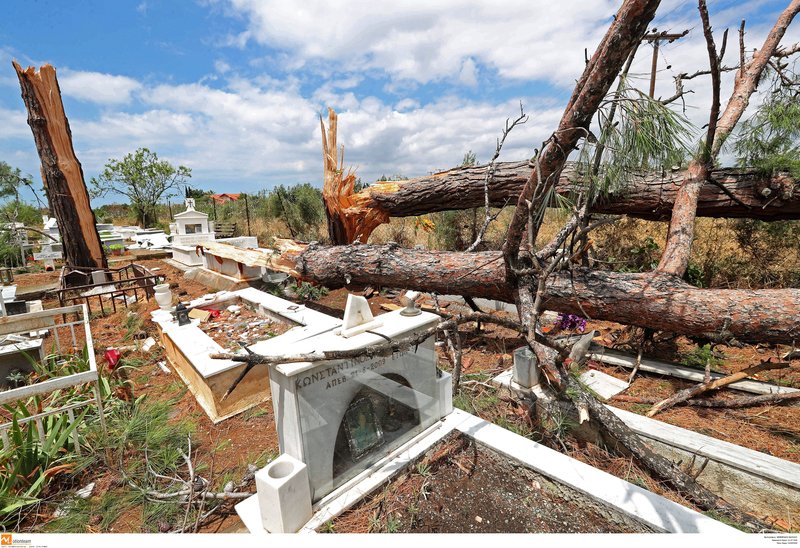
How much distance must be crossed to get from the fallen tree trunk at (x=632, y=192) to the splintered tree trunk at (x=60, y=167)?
647 cm

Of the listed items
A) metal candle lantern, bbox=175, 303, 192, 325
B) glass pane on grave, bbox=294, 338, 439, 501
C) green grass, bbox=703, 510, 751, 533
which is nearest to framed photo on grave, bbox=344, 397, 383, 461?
glass pane on grave, bbox=294, 338, 439, 501

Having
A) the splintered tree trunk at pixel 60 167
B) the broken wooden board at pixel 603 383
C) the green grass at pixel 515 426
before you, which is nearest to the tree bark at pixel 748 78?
the broken wooden board at pixel 603 383

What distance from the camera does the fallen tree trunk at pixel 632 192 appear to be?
3621 mm

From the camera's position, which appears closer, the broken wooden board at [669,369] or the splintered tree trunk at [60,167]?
the broken wooden board at [669,369]

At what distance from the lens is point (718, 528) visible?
1490 mm

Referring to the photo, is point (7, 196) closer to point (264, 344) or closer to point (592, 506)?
point (264, 344)

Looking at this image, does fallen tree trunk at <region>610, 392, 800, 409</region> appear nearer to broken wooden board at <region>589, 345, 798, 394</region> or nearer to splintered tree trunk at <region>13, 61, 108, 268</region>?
broken wooden board at <region>589, 345, 798, 394</region>

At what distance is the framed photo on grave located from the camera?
1967mm

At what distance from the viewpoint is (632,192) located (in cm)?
412

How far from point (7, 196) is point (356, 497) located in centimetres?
2043

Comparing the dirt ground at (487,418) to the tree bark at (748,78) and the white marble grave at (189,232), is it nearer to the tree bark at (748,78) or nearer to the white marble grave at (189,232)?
the tree bark at (748,78)

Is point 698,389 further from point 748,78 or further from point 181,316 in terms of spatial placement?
point 181,316

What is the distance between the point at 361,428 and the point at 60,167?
900cm

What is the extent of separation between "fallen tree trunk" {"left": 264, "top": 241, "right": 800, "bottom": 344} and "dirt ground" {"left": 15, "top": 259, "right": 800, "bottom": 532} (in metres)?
0.58
